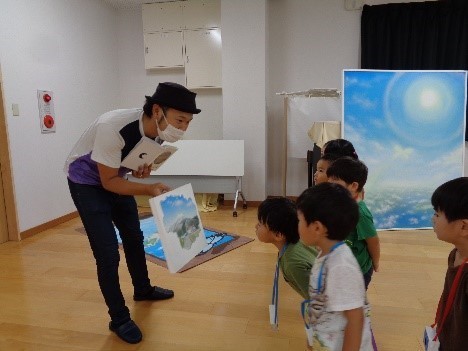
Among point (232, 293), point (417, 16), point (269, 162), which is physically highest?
point (417, 16)

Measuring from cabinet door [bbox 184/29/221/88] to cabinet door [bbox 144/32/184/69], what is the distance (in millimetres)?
107

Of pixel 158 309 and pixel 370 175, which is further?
pixel 370 175

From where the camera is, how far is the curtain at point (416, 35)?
392 cm

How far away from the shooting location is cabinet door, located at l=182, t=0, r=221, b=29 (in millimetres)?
4348

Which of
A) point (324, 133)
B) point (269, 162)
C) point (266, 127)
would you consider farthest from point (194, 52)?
point (324, 133)

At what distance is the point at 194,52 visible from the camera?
177 inches

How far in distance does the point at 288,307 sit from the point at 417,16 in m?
3.59

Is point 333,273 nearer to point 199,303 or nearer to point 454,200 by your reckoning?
point 454,200

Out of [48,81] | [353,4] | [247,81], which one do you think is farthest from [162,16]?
[353,4]

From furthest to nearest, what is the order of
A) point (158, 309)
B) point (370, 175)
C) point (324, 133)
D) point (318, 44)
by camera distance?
point (318, 44), point (324, 133), point (370, 175), point (158, 309)

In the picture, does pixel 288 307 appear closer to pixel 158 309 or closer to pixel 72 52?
pixel 158 309

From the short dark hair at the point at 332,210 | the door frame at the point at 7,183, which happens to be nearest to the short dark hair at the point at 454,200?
the short dark hair at the point at 332,210

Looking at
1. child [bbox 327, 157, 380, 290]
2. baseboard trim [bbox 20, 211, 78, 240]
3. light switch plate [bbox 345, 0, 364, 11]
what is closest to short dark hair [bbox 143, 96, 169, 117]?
child [bbox 327, 157, 380, 290]

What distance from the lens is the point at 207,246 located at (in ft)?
9.87
